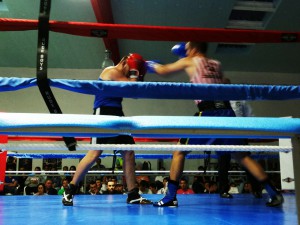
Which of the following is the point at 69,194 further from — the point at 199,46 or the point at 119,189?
the point at 119,189

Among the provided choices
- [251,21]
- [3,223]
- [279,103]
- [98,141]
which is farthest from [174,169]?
[279,103]

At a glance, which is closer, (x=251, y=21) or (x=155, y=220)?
(x=155, y=220)

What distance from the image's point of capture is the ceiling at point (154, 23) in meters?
5.43

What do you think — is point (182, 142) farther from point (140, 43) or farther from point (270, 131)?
point (140, 43)

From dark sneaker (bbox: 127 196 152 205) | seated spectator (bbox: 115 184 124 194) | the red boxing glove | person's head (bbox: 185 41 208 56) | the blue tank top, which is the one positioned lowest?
seated spectator (bbox: 115 184 124 194)

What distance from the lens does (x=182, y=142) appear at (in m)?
1.80

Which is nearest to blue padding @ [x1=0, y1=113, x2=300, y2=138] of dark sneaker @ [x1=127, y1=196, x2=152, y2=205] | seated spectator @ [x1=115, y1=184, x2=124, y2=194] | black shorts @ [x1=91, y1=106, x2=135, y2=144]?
black shorts @ [x1=91, y1=106, x2=135, y2=144]

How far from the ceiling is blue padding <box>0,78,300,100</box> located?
157 inches

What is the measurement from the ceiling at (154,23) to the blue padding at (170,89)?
3988mm

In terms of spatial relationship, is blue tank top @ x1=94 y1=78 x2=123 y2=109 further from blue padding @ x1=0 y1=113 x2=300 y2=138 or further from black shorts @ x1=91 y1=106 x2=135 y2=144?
blue padding @ x1=0 y1=113 x2=300 y2=138

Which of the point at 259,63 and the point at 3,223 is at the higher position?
the point at 259,63

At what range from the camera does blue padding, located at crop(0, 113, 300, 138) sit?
818mm

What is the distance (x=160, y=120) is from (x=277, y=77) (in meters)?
8.04

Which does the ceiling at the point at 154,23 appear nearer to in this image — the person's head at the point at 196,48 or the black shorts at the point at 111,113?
the black shorts at the point at 111,113
